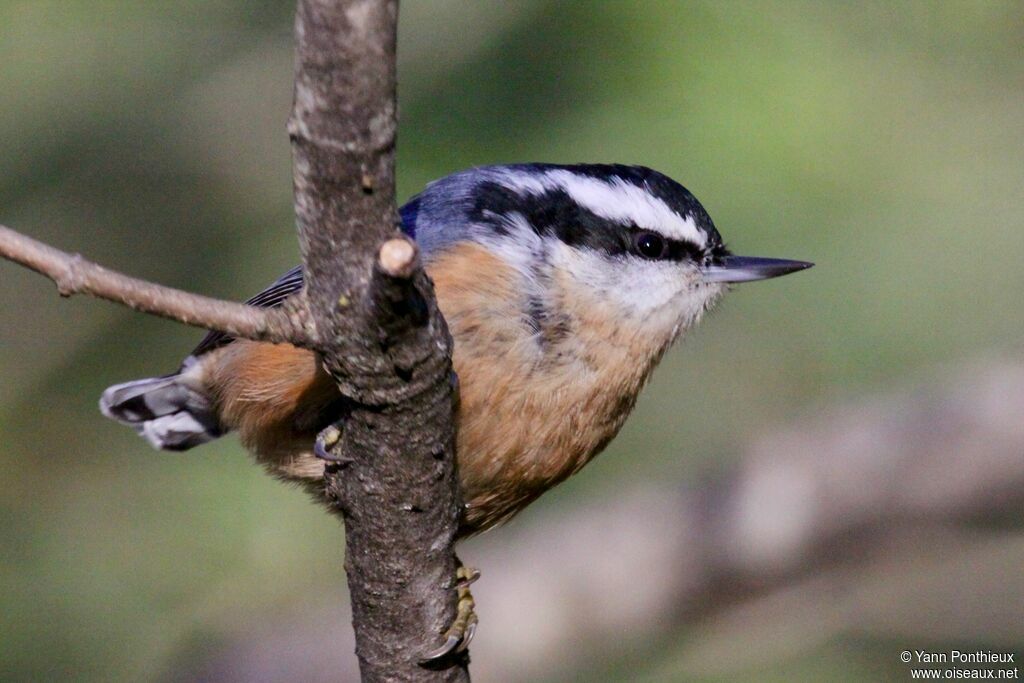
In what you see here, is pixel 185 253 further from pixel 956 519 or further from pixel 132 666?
pixel 956 519

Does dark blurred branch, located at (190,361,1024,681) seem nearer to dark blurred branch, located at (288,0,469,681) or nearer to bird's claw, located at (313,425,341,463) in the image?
dark blurred branch, located at (288,0,469,681)

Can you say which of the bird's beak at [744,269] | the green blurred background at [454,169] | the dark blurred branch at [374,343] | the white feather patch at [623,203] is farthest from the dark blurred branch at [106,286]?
the green blurred background at [454,169]

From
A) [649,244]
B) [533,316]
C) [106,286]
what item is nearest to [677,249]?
[649,244]

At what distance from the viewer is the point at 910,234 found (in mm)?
4570

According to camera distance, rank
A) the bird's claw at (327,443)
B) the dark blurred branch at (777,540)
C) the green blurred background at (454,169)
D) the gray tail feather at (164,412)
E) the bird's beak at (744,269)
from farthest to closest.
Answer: the green blurred background at (454,169), the gray tail feather at (164,412), the dark blurred branch at (777,540), the bird's beak at (744,269), the bird's claw at (327,443)


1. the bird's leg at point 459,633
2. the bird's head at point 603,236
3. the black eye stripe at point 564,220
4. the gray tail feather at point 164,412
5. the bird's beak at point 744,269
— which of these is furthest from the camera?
the gray tail feather at point 164,412

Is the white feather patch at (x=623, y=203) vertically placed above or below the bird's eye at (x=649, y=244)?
above

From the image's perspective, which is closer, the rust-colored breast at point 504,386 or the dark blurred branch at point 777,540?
the rust-colored breast at point 504,386

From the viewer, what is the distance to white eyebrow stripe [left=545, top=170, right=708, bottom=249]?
315cm

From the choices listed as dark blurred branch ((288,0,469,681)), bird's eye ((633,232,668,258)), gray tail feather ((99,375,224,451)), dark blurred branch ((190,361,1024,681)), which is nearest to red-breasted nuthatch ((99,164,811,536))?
bird's eye ((633,232,668,258))

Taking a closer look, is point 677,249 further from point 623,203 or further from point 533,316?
point 533,316

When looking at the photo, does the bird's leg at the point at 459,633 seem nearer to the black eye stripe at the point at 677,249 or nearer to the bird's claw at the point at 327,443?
the bird's claw at the point at 327,443

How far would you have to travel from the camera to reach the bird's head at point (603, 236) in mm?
3004

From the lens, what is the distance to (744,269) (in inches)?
128
